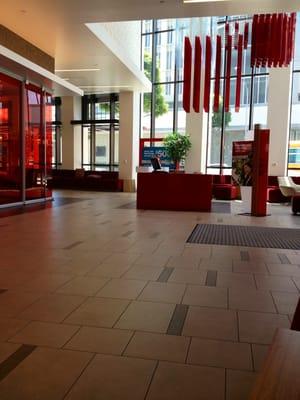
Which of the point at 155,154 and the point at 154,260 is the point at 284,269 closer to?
the point at 154,260

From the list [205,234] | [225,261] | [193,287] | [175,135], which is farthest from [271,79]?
[193,287]

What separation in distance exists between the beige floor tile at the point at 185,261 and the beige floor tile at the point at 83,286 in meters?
0.95

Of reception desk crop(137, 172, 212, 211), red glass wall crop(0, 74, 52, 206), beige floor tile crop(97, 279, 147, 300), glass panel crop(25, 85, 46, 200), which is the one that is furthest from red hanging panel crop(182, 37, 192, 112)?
beige floor tile crop(97, 279, 147, 300)

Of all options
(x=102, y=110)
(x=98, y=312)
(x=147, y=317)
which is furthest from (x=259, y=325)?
(x=102, y=110)

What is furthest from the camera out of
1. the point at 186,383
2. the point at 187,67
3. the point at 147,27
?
the point at 147,27

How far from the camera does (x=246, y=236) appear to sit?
635 cm

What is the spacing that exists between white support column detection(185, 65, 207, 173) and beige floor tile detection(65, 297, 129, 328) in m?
12.9

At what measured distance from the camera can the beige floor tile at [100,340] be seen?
233cm

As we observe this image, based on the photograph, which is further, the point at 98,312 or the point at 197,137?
the point at 197,137

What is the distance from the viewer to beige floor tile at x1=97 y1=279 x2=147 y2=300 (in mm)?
3318

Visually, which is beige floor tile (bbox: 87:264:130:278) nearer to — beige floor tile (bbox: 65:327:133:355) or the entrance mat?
beige floor tile (bbox: 65:327:133:355)

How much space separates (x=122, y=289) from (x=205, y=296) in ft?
2.44

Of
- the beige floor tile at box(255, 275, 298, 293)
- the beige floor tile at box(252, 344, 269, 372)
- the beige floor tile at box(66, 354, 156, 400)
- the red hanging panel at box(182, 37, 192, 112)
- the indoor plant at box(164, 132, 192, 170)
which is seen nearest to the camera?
the beige floor tile at box(66, 354, 156, 400)

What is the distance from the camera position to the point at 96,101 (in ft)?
60.4
